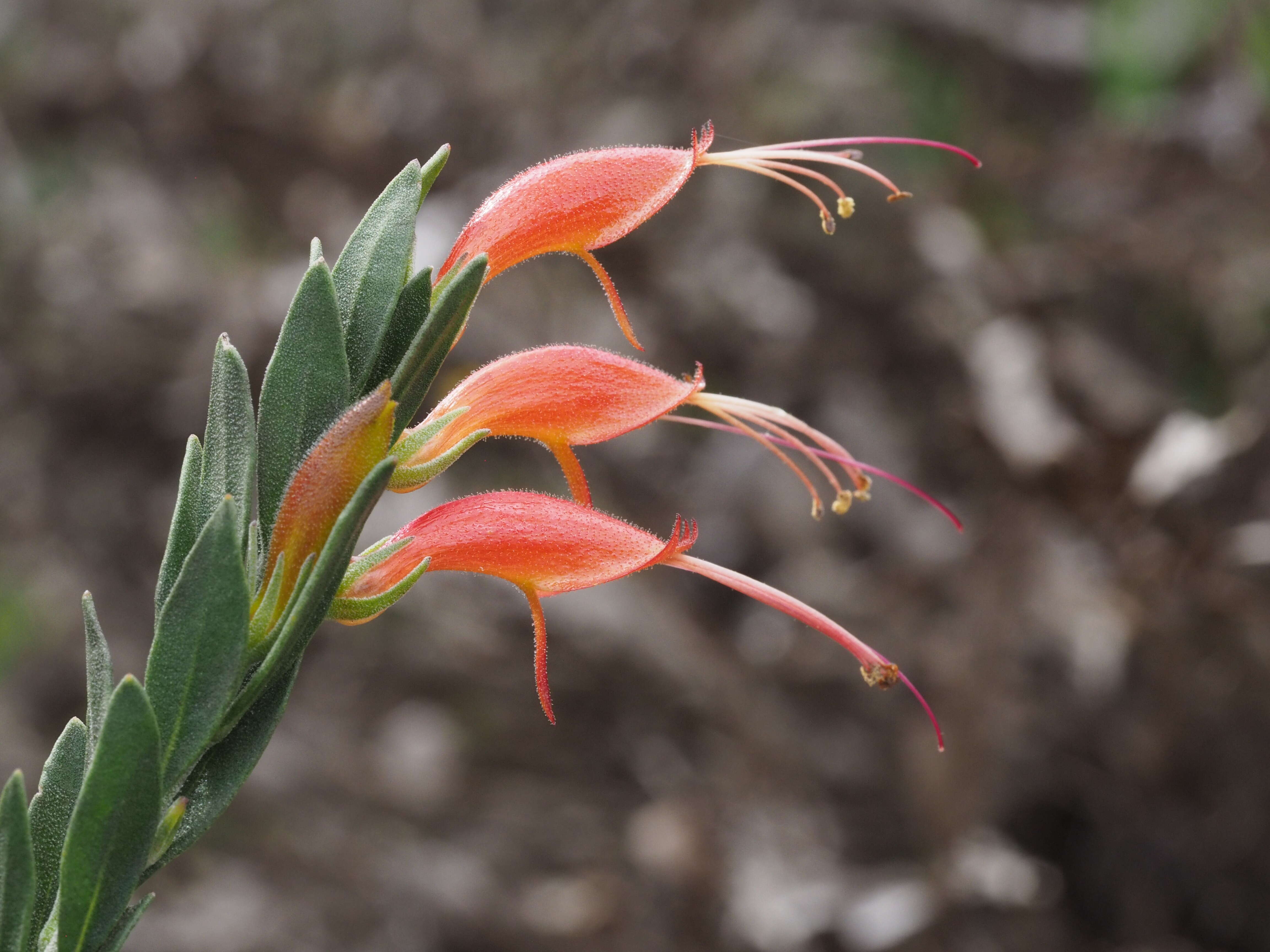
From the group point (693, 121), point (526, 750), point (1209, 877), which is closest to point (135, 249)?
point (693, 121)

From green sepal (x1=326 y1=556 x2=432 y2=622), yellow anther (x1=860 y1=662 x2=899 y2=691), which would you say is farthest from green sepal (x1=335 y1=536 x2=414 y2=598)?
yellow anther (x1=860 y1=662 x2=899 y2=691)

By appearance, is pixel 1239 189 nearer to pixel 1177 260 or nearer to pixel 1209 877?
pixel 1177 260

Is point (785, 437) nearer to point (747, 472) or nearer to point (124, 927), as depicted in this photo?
point (124, 927)

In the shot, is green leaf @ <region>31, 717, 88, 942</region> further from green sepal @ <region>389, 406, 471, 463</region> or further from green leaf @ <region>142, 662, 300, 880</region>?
green sepal @ <region>389, 406, 471, 463</region>

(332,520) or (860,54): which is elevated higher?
(332,520)

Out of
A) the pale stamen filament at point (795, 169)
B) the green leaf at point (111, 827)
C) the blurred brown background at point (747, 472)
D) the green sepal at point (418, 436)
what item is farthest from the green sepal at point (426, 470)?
the blurred brown background at point (747, 472)

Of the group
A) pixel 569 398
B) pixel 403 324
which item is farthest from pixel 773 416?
pixel 403 324
